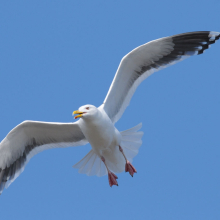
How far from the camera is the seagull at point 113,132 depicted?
7898 mm

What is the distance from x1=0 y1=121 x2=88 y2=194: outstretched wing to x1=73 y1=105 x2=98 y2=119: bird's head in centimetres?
70

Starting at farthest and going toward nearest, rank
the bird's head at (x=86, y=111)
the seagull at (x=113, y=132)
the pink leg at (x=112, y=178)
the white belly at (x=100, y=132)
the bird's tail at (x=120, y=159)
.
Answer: the bird's tail at (x=120, y=159) < the pink leg at (x=112, y=178) < the seagull at (x=113, y=132) < the white belly at (x=100, y=132) < the bird's head at (x=86, y=111)

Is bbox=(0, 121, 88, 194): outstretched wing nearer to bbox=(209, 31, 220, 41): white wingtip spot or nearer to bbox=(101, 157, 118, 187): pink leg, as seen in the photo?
bbox=(101, 157, 118, 187): pink leg

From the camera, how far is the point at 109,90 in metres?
7.89

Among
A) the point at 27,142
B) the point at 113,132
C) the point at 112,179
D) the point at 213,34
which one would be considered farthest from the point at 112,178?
the point at 213,34

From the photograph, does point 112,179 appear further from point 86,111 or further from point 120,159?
point 86,111

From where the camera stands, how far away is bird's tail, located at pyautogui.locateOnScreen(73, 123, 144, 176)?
26.9ft

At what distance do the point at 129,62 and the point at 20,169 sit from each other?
252 cm

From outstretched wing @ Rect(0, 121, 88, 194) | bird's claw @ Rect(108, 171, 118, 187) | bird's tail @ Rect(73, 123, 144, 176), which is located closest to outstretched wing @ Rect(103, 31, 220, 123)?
bird's tail @ Rect(73, 123, 144, 176)

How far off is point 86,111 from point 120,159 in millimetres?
1288

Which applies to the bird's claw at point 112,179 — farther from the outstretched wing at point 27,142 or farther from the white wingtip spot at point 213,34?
the white wingtip spot at point 213,34

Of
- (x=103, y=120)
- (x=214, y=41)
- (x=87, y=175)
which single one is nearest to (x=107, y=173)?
(x=87, y=175)

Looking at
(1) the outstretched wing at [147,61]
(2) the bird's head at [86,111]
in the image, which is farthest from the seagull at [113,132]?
(2) the bird's head at [86,111]

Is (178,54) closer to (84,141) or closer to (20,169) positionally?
(84,141)
